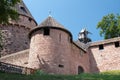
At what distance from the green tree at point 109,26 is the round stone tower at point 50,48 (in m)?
14.8

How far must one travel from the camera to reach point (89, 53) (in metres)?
34.4

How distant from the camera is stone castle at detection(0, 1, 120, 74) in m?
Result: 25.2

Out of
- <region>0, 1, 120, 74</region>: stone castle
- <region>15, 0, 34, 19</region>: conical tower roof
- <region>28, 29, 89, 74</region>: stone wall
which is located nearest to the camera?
<region>28, 29, 89, 74</region>: stone wall

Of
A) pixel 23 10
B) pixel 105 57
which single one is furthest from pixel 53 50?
pixel 23 10

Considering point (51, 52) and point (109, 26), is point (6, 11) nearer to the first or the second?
point (51, 52)

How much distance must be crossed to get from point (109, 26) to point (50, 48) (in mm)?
17986

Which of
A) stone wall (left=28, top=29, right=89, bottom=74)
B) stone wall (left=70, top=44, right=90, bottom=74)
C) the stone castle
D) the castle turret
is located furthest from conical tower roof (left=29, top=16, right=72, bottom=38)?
the castle turret

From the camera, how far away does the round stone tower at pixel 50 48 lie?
24.8 metres

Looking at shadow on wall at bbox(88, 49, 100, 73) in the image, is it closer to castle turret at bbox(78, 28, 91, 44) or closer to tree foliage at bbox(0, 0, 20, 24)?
castle turret at bbox(78, 28, 91, 44)

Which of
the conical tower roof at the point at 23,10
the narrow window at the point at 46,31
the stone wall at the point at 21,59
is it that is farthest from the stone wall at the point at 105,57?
the conical tower roof at the point at 23,10

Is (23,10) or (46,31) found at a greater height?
(23,10)

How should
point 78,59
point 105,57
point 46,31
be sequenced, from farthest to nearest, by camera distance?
point 105,57 < point 78,59 < point 46,31

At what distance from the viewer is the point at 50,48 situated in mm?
25391

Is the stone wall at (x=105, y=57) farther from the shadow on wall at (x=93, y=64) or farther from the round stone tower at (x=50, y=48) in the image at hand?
the round stone tower at (x=50, y=48)
